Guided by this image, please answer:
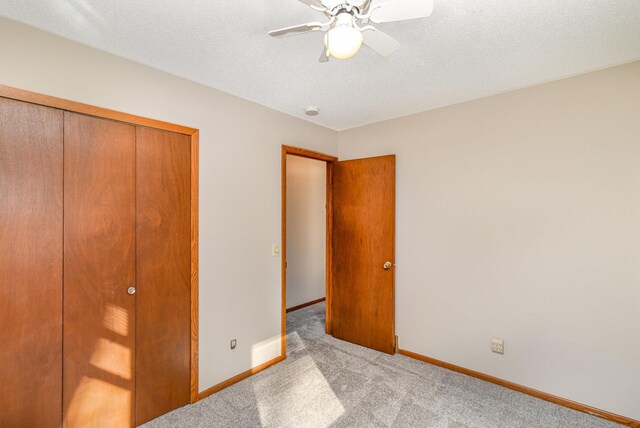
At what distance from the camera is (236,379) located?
8.41 ft

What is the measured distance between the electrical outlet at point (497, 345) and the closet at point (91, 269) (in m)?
2.55

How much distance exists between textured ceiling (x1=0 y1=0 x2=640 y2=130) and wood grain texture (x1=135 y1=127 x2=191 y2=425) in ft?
2.00

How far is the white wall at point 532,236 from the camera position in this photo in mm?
2064

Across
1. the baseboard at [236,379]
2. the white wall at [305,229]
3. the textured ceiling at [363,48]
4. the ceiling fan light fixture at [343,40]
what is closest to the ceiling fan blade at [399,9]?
the ceiling fan light fixture at [343,40]

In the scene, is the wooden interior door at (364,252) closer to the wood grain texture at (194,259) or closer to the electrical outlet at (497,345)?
the electrical outlet at (497,345)

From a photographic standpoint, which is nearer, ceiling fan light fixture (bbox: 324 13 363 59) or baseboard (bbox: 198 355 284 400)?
ceiling fan light fixture (bbox: 324 13 363 59)

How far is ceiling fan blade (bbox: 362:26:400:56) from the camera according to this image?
1.34m

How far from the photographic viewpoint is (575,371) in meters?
2.20

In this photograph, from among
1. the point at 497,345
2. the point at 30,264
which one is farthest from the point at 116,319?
the point at 497,345

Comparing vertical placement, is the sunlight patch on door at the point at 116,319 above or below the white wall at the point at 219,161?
below

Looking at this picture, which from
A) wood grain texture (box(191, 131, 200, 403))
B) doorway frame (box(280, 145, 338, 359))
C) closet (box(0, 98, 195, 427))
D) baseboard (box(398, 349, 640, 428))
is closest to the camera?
closet (box(0, 98, 195, 427))

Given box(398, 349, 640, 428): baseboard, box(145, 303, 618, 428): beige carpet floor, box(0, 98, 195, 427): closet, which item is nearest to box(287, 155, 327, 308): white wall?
box(145, 303, 618, 428): beige carpet floor

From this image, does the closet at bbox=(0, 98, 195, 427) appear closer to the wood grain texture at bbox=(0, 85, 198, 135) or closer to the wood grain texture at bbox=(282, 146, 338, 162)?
the wood grain texture at bbox=(0, 85, 198, 135)

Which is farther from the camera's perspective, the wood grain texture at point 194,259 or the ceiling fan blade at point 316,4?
the wood grain texture at point 194,259
